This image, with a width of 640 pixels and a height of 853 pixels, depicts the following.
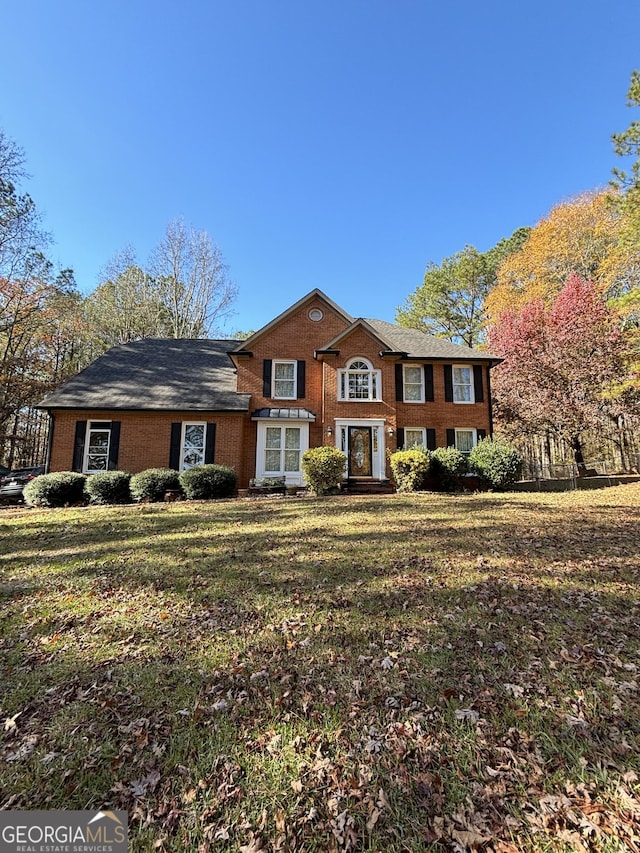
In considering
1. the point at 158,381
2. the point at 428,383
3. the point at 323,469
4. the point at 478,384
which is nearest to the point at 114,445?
the point at 158,381

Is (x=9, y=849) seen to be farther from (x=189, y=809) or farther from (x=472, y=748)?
(x=472, y=748)

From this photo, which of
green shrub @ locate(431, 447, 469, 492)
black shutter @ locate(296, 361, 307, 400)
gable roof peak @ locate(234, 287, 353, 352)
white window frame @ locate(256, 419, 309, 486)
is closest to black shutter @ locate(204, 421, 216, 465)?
white window frame @ locate(256, 419, 309, 486)

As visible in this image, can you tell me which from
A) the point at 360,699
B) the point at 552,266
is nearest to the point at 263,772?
the point at 360,699

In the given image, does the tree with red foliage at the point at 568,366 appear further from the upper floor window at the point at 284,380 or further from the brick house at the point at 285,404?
the upper floor window at the point at 284,380

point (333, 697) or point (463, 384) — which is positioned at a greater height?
point (463, 384)

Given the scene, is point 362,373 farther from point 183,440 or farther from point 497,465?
point 183,440

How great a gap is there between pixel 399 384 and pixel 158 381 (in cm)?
1089

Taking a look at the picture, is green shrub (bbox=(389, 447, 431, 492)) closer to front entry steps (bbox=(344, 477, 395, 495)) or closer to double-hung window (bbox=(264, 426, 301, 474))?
front entry steps (bbox=(344, 477, 395, 495))

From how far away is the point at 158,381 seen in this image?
1767cm

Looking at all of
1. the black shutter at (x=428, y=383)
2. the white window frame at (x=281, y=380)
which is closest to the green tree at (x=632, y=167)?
the black shutter at (x=428, y=383)

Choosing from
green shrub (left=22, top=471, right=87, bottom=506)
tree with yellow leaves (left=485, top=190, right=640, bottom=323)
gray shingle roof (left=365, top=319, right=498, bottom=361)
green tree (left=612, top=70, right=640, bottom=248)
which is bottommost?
green shrub (left=22, top=471, right=87, bottom=506)

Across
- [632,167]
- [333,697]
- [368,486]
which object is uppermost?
[632,167]

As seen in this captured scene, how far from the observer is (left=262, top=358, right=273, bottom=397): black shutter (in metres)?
17.2

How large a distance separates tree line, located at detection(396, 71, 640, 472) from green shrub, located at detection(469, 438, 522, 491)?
230 inches
